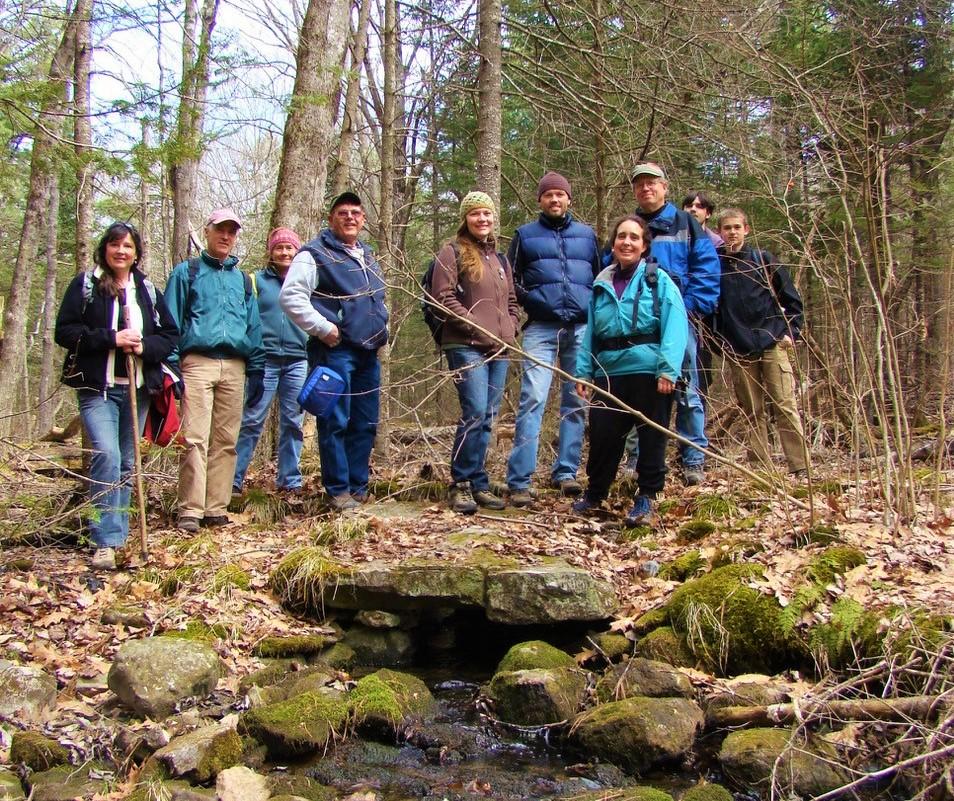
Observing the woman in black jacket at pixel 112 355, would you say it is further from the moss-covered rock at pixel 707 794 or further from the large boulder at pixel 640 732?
the moss-covered rock at pixel 707 794

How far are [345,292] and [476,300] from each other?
40.2 inches

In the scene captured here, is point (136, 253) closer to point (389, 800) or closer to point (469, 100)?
point (389, 800)

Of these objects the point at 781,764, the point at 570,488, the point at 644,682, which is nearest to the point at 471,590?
the point at 644,682

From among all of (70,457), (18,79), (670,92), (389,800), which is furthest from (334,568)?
(670,92)

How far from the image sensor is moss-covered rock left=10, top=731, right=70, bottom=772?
357 cm

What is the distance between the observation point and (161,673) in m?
4.13

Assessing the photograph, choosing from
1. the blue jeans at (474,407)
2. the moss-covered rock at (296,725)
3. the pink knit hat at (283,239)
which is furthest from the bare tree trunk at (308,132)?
the moss-covered rock at (296,725)

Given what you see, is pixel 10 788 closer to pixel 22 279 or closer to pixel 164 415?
pixel 164 415

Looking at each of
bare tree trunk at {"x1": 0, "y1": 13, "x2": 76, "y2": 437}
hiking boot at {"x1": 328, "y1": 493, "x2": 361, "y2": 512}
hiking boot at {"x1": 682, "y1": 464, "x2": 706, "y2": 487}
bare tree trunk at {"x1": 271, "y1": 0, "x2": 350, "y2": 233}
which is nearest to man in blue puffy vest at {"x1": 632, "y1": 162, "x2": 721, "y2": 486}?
hiking boot at {"x1": 682, "y1": 464, "x2": 706, "y2": 487}

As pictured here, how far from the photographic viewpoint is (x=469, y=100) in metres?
10.6

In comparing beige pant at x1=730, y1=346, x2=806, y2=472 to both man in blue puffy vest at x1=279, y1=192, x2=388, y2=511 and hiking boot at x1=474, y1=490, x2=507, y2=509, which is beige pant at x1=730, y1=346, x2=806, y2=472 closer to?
hiking boot at x1=474, y1=490, x2=507, y2=509

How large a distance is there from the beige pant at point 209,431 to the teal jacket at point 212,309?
120 millimetres

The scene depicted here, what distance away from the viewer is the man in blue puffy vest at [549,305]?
6301 mm

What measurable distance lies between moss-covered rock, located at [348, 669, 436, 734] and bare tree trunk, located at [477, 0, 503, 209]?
15.2ft
